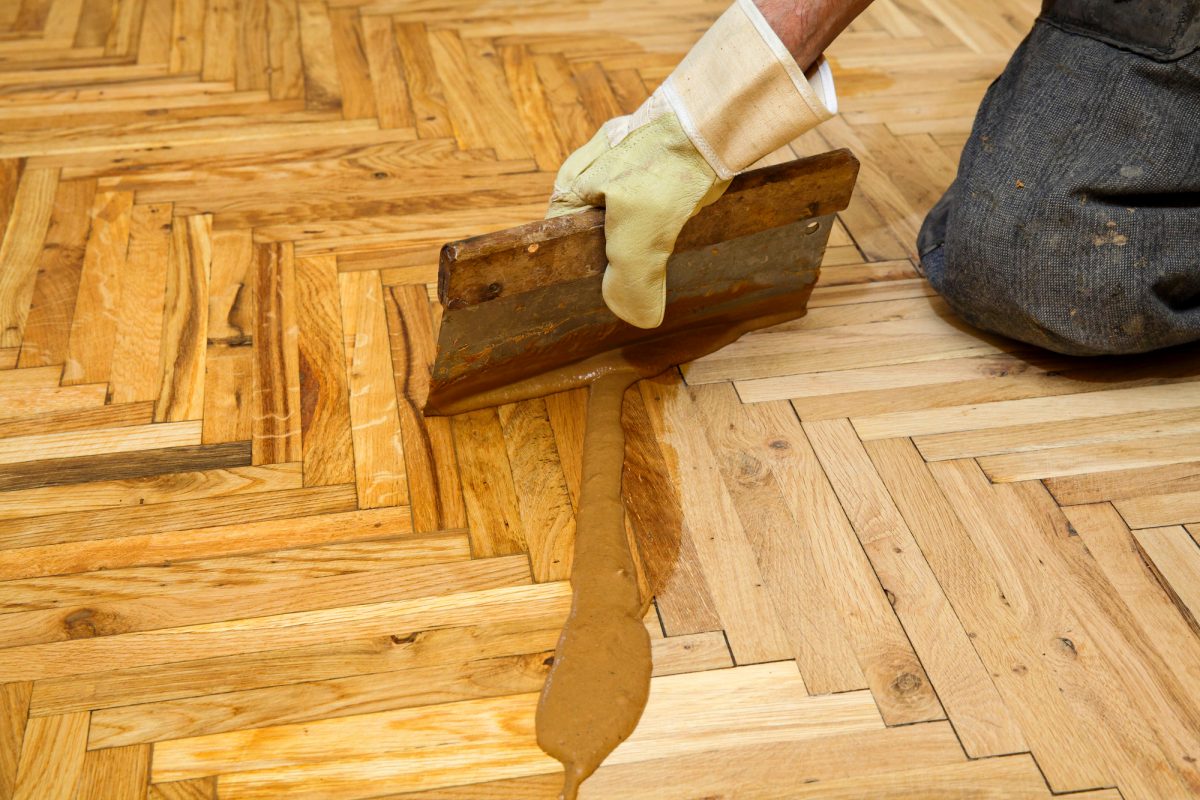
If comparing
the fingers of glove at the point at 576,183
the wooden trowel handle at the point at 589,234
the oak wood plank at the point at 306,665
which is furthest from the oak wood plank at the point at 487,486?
the fingers of glove at the point at 576,183

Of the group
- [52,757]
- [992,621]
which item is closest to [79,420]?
[52,757]

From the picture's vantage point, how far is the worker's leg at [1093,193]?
5.32 feet

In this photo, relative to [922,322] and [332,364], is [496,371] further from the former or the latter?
[922,322]

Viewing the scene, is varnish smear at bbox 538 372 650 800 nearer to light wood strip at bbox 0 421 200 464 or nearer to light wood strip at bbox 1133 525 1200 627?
light wood strip at bbox 0 421 200 464

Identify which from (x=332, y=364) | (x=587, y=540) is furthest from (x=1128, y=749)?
(x=332, y=364)

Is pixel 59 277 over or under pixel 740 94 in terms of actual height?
under

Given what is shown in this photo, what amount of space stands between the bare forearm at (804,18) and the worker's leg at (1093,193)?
42cm

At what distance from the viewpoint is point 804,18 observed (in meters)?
1.44

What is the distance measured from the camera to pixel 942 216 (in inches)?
74.2

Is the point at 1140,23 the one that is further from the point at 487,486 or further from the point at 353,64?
the point at 353,64

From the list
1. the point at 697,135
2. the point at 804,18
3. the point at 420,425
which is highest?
the point at 804,18

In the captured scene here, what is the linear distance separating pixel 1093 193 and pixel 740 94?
61 centimetres

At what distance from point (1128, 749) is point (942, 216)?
0.98 meters

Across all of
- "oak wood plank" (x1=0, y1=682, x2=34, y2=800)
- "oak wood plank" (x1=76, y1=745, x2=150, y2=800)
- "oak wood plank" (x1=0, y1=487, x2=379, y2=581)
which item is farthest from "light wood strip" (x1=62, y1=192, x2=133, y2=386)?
"oak wood plank" (x1=76, y1=745, x2=150, y2=800)
